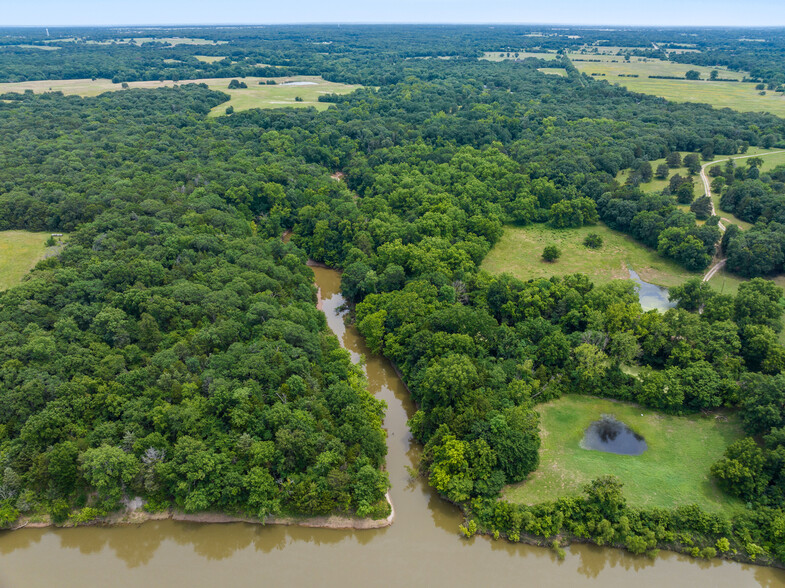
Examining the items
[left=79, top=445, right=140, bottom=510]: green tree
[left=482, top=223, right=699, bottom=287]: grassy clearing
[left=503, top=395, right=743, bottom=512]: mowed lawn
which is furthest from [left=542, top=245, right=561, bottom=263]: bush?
[left=79, top=445, right=140, bottom=510]: green tree

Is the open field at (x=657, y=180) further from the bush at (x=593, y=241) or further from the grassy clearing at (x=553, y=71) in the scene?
the grassy clearing at (x=553, y=71)

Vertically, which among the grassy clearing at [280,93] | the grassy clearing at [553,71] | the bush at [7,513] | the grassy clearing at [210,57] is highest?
the grassy clearing at [210,57]

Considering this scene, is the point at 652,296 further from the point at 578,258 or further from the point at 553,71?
the point at 553,71

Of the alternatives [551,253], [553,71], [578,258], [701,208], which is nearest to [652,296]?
[578,258]

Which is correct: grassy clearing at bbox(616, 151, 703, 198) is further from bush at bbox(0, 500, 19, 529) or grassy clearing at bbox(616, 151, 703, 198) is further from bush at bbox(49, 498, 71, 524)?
bush at bbox(0, 500, 19, 529)

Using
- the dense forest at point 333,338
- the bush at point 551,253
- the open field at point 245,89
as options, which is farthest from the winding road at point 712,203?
the open field at point 245,89

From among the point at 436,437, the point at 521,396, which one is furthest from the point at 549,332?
the point at 436,437

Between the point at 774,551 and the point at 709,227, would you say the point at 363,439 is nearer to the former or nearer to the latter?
the point at 774,551
